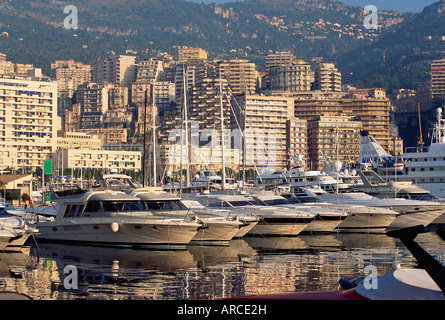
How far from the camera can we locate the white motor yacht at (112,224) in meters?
28.4

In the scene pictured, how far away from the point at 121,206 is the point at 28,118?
127 m

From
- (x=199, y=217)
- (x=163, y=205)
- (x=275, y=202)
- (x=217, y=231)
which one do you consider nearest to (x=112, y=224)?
(x=163, y=205)

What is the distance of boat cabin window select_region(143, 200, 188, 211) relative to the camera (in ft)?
97.9

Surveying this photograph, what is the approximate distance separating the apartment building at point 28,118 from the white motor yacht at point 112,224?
118893 millimetres

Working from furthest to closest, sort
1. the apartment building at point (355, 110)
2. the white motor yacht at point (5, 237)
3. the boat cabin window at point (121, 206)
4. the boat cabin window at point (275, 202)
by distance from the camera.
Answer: the apartment building at point (355, 110)
the boat cabin window at point (275, 202)
the boat cabin window at point (121, 206)
the white motor yacht at point (5, 237)

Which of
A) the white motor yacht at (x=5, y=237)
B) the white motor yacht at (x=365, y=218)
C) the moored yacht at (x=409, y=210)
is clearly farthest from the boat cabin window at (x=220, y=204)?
the white motor yacht at (x=5, y=237)

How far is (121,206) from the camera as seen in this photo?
29578mm

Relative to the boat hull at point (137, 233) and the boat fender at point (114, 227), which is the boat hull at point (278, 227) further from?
the boat fender at point (114, 227)

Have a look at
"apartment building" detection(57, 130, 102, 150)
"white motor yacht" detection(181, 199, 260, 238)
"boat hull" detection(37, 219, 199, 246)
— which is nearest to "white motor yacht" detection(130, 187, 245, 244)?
"white motor yacht" detection(181, 199, 260, 238)

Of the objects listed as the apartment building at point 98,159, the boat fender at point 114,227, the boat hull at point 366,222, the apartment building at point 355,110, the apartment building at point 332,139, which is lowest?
the boat hull at point 366,222

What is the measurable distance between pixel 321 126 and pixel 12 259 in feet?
454

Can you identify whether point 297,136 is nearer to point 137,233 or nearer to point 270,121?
point 270,121
